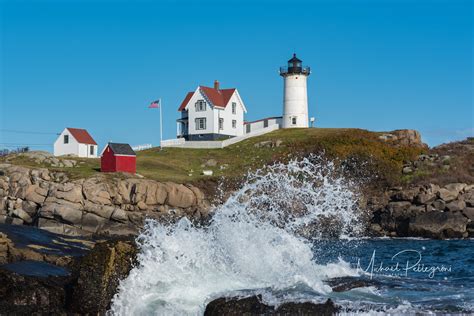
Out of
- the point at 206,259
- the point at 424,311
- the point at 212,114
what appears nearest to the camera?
the point at 424,311

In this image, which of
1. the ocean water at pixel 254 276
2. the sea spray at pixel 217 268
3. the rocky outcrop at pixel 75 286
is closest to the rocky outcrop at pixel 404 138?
the ocean water at pixel 254 276

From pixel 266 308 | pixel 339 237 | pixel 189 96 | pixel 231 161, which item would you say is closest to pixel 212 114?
pixel 189 96

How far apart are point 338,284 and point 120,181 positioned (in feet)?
86.7

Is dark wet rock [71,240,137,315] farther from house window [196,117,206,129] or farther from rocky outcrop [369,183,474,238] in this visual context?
house window [196,117,206,129]

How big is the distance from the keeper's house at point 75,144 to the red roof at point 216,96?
43.3 ft

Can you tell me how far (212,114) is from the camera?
66188 millimetres

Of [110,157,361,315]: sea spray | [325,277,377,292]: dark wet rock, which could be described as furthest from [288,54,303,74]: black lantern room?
[325,277,377,292]: dark wet rock

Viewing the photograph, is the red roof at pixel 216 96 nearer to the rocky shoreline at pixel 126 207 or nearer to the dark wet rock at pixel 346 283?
the rocky shoreline at pixel 126 207

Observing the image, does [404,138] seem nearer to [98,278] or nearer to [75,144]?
[75,144]

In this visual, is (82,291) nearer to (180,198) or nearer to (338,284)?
(338,284)

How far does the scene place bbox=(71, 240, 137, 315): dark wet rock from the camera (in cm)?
1220

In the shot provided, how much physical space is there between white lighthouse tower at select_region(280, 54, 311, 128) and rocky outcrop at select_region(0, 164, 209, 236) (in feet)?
97.3
